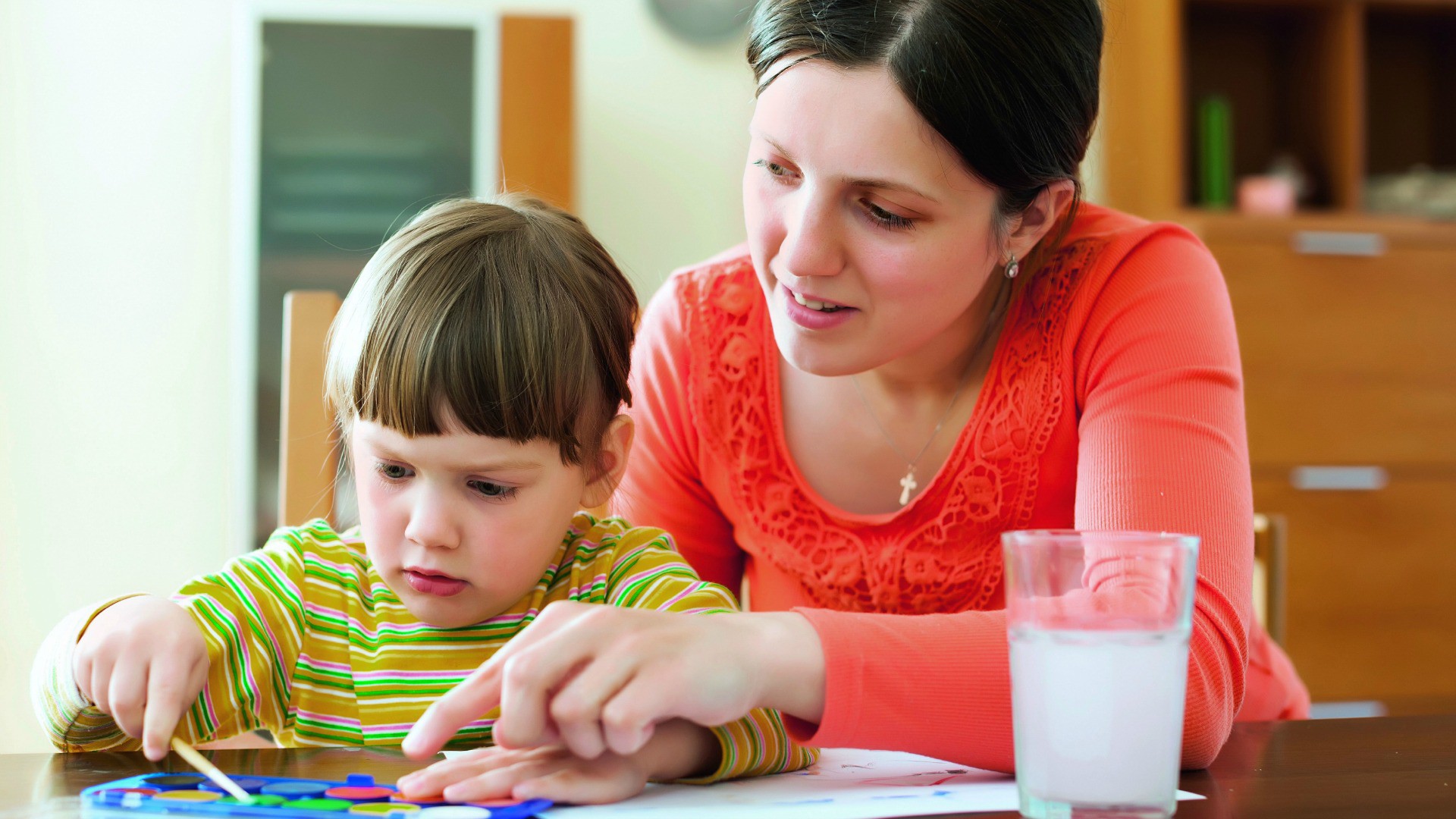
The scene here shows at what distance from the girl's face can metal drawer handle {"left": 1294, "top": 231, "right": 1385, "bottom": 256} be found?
96.7 inches

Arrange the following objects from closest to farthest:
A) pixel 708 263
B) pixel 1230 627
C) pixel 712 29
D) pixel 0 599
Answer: pixel 1230 627, pixel 708 263, pixel 0 599, pixel 712 29

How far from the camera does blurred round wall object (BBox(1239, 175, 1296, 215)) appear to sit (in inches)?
117

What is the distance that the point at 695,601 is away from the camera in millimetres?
865

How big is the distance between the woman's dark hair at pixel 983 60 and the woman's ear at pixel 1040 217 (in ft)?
0.08

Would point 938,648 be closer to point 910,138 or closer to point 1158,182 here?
point 910,138

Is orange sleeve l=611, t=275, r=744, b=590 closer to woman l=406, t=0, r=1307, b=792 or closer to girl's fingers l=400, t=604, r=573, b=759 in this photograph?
woman l=406, t=0, r=1307, b=792

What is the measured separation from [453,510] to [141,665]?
198mm

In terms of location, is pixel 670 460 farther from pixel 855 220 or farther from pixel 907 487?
pixel 855 220

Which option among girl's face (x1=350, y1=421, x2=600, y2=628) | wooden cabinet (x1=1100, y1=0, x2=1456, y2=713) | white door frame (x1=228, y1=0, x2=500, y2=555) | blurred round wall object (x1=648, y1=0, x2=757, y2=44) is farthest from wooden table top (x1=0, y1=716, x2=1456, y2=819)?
blurred round wall object (x1=648, y1=0, x2=757, y2=44)

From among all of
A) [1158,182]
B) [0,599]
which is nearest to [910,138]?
[1158,182]

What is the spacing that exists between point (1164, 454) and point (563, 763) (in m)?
0.48

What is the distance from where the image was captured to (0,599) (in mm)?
2842

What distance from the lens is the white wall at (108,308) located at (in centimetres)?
287

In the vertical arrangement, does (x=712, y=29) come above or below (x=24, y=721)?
above
